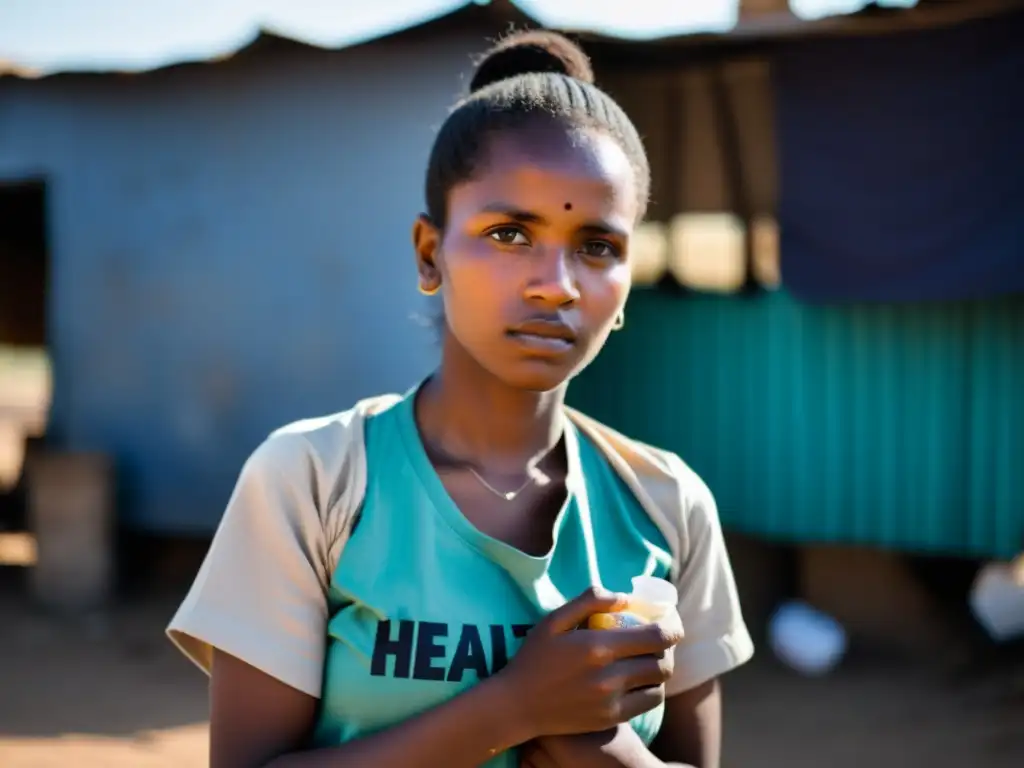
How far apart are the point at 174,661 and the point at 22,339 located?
6215 mm

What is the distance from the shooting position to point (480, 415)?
1513 millimetres

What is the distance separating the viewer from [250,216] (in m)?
7.10

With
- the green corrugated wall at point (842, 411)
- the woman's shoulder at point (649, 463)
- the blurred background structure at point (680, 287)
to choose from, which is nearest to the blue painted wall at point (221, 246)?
the blurred background structure at point (680, 287)

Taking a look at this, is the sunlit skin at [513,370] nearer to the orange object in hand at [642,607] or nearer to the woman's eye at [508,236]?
the woman's eye at [508,236]

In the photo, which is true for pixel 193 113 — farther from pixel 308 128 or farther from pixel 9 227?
pixel 9 227

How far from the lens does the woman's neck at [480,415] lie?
4.91ft

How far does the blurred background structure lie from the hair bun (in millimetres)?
4495

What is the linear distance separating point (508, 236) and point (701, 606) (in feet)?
1.99

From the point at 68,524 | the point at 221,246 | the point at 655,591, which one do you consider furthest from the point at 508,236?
the point at 68,524

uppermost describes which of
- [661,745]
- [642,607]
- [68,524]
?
[642,607]

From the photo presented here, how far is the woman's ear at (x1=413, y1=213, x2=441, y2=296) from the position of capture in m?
1.52

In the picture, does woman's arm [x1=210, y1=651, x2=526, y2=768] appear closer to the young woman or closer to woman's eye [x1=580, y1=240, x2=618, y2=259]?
the young woman

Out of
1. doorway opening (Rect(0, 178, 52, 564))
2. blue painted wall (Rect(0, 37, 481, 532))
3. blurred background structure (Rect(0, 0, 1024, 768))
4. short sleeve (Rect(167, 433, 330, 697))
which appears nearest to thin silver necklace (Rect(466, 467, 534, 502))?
short sleeve (Rect(167, 433, 330, 697))

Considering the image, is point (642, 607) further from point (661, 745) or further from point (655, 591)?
point (661, 745)
